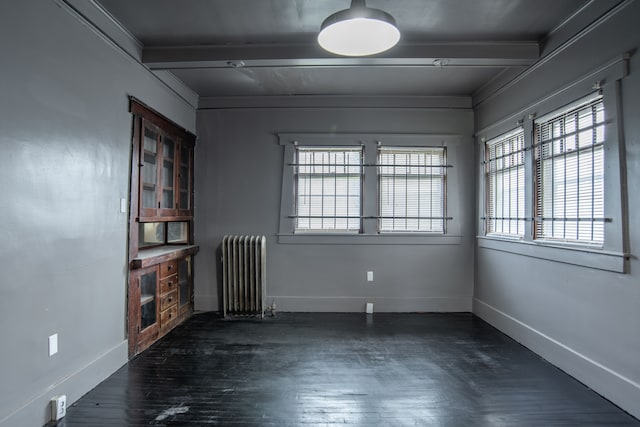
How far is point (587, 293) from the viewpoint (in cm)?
256

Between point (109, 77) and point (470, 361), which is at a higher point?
point (109, 77)

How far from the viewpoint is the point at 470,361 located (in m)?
2.89

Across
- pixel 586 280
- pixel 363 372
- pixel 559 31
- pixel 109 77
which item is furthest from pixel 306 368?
pixel 559 31

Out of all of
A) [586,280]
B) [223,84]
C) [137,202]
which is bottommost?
[586,280]

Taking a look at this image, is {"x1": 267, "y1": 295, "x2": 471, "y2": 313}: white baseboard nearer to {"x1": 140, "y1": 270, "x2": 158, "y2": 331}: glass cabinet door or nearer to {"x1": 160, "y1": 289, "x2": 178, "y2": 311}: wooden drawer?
{"x1": 160, "y1": 289, "x2": 178, "y2": 311}: wooden drawer

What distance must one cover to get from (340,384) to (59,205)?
7.34 ft

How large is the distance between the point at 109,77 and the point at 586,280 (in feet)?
13.0

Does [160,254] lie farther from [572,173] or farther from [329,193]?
[572,173]

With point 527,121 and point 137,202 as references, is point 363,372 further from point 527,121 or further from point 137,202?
point 527,121

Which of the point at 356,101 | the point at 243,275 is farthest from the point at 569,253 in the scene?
the point at 243,275

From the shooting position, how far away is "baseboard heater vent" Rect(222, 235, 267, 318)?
412cm

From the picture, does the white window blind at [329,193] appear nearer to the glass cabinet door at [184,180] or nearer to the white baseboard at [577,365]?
the glass cabinet door at [184,180]

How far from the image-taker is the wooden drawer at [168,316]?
11.3ft

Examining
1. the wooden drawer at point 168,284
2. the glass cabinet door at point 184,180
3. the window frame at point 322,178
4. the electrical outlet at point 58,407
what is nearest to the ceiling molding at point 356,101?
the window frame at point 322,178
